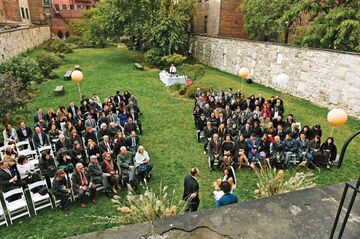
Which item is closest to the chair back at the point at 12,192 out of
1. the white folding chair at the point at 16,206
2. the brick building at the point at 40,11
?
the white folding chair at the point at 16,206

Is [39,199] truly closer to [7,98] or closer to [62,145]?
[62,145]

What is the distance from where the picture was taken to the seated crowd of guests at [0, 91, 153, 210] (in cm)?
719

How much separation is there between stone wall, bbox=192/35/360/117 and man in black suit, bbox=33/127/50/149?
13953mm

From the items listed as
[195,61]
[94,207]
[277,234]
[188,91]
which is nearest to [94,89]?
[188,91]

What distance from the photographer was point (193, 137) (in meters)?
11.5

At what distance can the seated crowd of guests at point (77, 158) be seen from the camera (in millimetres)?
7188

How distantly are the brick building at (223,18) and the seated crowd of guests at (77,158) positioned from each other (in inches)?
840

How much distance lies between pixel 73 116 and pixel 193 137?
5.10 m

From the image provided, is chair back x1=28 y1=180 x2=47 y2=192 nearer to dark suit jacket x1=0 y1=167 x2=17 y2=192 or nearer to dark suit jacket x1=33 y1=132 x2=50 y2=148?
dark suit jacket x1=0 y1=167 x2=17 y2=192

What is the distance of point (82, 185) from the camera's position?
721 cm

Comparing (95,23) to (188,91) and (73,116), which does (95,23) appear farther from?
(73,116)

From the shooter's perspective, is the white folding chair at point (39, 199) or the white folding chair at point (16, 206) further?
the white folding chair at point (39, 199)

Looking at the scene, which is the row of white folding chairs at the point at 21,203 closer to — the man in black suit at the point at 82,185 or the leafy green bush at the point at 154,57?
the man in black suit at the point at 82,185

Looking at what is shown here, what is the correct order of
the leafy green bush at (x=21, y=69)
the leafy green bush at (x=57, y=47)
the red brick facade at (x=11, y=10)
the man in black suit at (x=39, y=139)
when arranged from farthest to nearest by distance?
the red brick facade at (x=11, y=10)
the leafy green bush at (x=57, y=47)
the leafy green bush at (x=21, y=69)
the man in black suit at (x=39, y=139)
